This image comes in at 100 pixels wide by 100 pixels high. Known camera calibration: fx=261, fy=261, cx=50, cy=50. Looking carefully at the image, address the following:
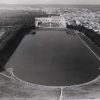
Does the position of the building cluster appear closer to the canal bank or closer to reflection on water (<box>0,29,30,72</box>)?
reflection on water (<box>0,29,30,72</box>)

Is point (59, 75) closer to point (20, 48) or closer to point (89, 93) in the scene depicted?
point (89, 93)

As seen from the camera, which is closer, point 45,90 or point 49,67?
point 45,90

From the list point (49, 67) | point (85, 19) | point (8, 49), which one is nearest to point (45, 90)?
point (49, 67)

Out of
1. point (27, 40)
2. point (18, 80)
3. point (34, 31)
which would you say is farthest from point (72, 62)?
point (34, 31)

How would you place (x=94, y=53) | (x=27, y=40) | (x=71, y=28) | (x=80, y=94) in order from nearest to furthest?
(x=80, y=94)
(x=94, y=53)
(x=27, y=40)
(x=71, y=28)

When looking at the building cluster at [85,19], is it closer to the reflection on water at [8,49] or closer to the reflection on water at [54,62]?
the reflection on water at [54,62]

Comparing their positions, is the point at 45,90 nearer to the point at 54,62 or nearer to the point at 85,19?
the point at 54,62

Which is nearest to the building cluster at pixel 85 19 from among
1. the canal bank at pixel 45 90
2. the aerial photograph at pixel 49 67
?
the aerial photograph at pixel 49 67
